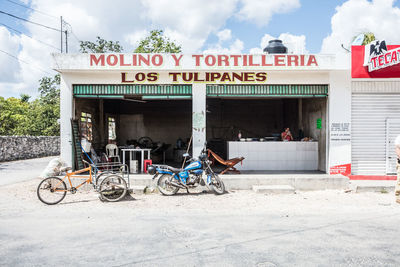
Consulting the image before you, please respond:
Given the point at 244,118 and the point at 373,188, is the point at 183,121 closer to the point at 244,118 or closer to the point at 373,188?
the point at 244,118

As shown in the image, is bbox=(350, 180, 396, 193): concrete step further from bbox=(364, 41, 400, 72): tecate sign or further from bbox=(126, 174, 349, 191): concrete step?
bbox=(364, 41, 400, 72): tecate sign

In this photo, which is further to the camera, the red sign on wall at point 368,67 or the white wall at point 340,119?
the white wall at point 340,119

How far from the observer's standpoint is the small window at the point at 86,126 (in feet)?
38.0

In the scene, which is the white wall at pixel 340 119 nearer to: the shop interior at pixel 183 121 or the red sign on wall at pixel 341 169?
the red sign on wall at pixel 341 169

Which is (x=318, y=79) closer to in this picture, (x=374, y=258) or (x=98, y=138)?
(x=374, y=258)

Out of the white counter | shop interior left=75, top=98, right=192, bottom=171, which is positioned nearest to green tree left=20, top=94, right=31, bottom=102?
shop interior left=75, top=98, right=192, bottom=171

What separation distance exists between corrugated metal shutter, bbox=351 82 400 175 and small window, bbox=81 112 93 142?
9.24 meters

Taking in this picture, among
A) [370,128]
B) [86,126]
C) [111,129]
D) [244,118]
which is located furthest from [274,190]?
[111,129]

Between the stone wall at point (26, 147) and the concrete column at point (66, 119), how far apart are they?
11.6 meters

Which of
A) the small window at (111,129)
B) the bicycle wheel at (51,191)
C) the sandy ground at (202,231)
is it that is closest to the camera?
the sandy ground at (202,231)

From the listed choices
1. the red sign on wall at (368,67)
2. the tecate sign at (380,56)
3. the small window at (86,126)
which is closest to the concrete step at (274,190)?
the red sign on wall at (368,67)

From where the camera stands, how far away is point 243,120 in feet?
56.9

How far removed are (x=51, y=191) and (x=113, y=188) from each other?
1.43m

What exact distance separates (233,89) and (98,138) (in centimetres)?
677
